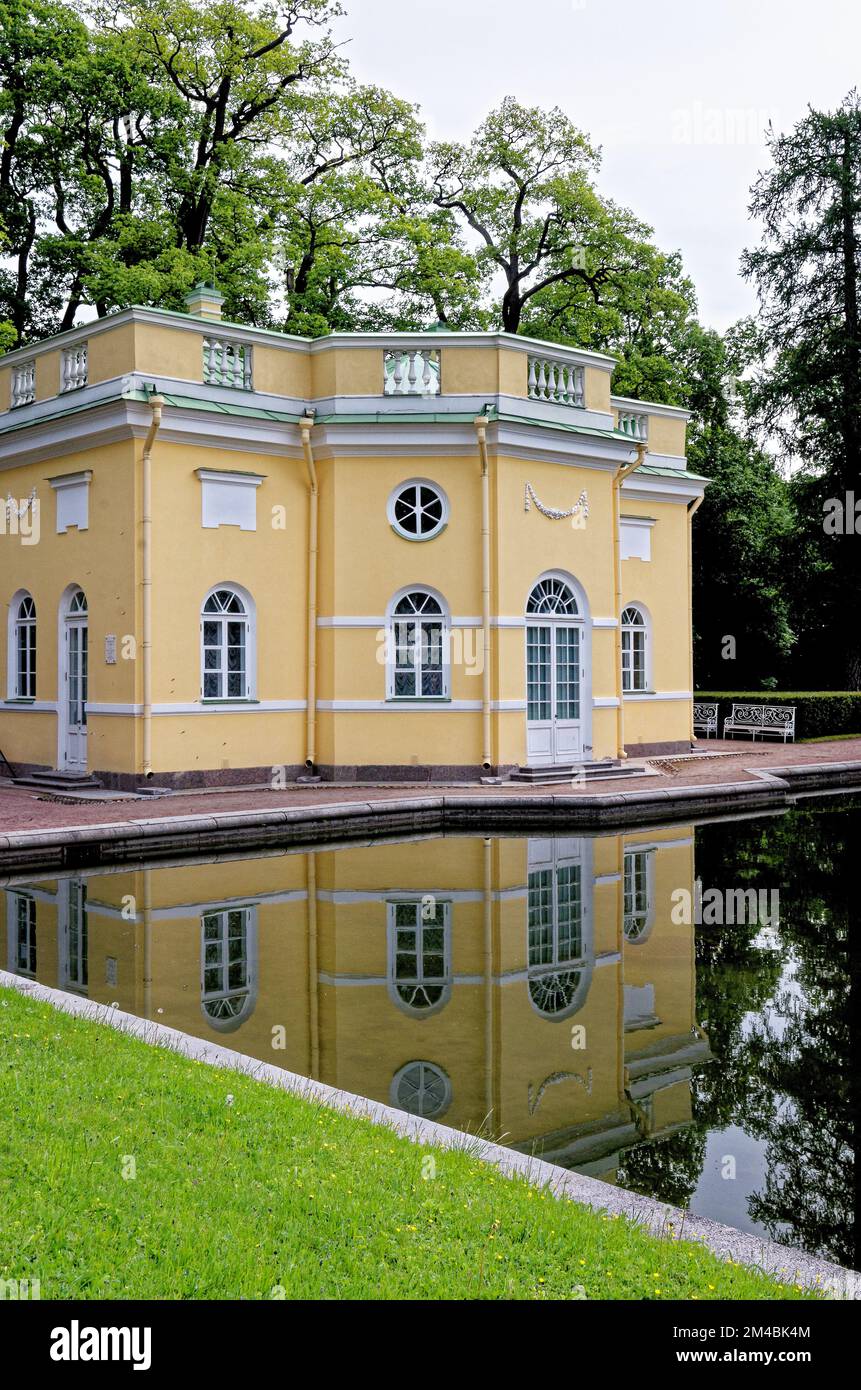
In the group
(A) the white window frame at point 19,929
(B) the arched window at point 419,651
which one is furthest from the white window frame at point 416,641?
(A) the white window frame at point 19,929

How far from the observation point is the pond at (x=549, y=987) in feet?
17.7

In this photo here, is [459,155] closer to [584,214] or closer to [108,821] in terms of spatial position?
[584,214]

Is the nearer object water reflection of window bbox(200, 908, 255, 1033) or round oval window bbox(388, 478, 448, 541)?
water reflection of window bbox(200, 908, 255, 1033)

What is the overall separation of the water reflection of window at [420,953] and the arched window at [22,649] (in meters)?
10.8

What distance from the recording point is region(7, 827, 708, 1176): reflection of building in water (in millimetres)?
6035

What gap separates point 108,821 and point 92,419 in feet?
21.8

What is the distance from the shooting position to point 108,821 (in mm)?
13188

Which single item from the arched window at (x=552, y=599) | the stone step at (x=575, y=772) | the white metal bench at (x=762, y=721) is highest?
the arched window at (x=552, y=599)

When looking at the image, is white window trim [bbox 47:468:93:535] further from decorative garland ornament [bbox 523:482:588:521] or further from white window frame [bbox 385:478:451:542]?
decorative garland ornament [bbox 523:482:588:521]

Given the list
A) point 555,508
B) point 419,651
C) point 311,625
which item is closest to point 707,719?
point 555,508

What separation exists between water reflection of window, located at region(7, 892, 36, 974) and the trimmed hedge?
61.6ft

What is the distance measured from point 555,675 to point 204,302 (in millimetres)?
7853

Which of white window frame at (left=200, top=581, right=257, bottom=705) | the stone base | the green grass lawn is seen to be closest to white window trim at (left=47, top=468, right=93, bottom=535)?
white window frame at (left=200, top=581, right=257, bottom=705)

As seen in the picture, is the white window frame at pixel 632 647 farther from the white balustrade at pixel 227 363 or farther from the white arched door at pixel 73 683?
the white arched door at pixel 73 683
